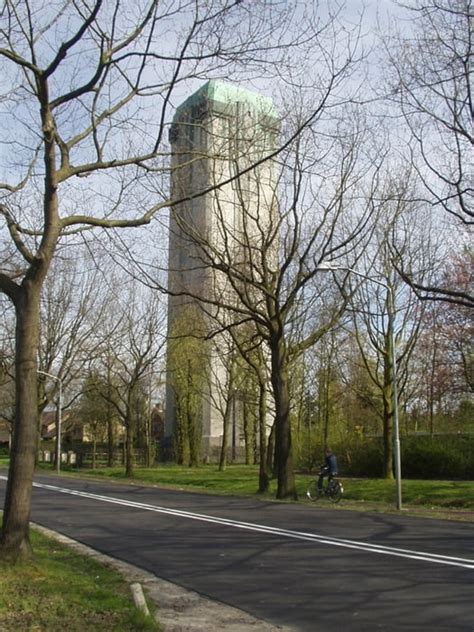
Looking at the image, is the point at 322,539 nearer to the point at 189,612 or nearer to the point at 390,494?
the point at 189,612

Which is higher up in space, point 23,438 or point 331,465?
point 23,438

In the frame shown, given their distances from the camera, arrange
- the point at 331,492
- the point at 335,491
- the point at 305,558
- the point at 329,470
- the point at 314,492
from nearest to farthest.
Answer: the point at 305,558 → the point at 335,491 → the point at 331,492 → the point at 329,470 → the point at 314,492

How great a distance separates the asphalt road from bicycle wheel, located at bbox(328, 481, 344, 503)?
326 cm

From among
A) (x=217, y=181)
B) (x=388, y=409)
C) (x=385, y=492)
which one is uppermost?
(x=217, y=181)

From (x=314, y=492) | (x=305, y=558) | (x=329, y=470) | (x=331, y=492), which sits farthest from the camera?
(x=314, y=492)

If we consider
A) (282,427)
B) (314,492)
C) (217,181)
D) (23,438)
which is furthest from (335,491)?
(23,438)

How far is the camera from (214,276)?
26.6 meters

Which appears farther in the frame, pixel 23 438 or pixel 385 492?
pixel 385 492

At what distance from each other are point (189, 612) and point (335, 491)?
16.4m

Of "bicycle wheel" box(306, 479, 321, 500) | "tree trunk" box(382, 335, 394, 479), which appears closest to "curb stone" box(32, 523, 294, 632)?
"bicycle wheel" box(306, 479, 321, 500)

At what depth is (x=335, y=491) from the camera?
23625 mm

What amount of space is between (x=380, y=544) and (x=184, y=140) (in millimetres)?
8107

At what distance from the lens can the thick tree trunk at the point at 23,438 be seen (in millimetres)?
9688

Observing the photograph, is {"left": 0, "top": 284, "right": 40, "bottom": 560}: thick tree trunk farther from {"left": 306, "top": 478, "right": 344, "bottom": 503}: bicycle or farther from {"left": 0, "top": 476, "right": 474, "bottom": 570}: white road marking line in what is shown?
{"left": 306, "top": 478, "right": 344, "bottom": 503}: bicycle
